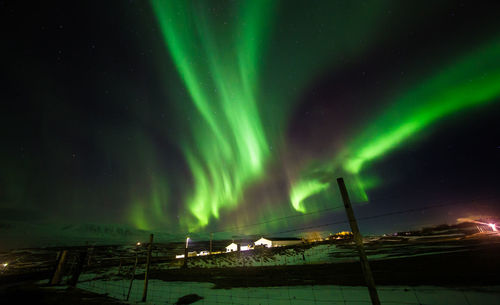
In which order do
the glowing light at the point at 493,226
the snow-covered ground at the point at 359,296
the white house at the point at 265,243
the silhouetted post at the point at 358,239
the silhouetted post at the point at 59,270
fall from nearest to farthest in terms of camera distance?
the silhouetted post at the point at 358,239, the snow-covered ground at the point at 359,296, the silhouetted post at the point at 59,270, the glowing light at the point at 493,226, the white house at the point at 265,243

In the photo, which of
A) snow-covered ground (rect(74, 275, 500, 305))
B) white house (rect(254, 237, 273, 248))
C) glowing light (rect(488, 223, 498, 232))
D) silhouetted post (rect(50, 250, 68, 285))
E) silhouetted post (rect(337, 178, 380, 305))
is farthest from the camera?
white house (rect(254, 237, 273, 248))

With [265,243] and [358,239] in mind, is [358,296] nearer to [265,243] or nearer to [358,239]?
[358,239]

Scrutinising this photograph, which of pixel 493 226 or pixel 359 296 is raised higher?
pixel 493 226

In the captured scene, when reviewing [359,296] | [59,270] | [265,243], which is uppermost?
[265,243]

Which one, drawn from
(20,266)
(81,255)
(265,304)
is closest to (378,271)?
(265,304)

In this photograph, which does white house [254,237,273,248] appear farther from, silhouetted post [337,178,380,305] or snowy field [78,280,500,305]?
silhouetted post [337,178,380,305]

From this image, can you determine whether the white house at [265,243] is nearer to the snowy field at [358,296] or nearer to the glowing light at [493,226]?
the glowing light at [493,226]

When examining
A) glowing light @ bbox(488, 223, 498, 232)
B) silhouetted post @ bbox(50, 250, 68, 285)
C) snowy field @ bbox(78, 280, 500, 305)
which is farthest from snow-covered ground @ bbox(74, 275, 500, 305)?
A: glowing light @ bbox(488, 223, 498, 232)

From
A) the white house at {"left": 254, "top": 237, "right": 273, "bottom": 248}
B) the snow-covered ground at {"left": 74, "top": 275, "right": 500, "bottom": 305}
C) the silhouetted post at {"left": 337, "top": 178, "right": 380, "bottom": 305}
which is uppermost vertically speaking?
the white house at {"left": 254, "top": 237, "right": 273, "bottom": 248}

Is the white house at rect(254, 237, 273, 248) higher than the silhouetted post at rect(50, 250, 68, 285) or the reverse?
higher

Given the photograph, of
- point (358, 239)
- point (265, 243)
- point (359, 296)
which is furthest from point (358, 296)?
point (265, 243)

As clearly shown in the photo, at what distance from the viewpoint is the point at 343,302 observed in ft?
50.9

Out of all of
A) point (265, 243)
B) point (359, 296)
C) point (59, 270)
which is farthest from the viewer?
point (265, 243)

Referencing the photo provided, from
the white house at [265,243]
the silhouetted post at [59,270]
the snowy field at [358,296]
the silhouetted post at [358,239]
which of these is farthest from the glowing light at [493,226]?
the silhouetted post at [59,270]
